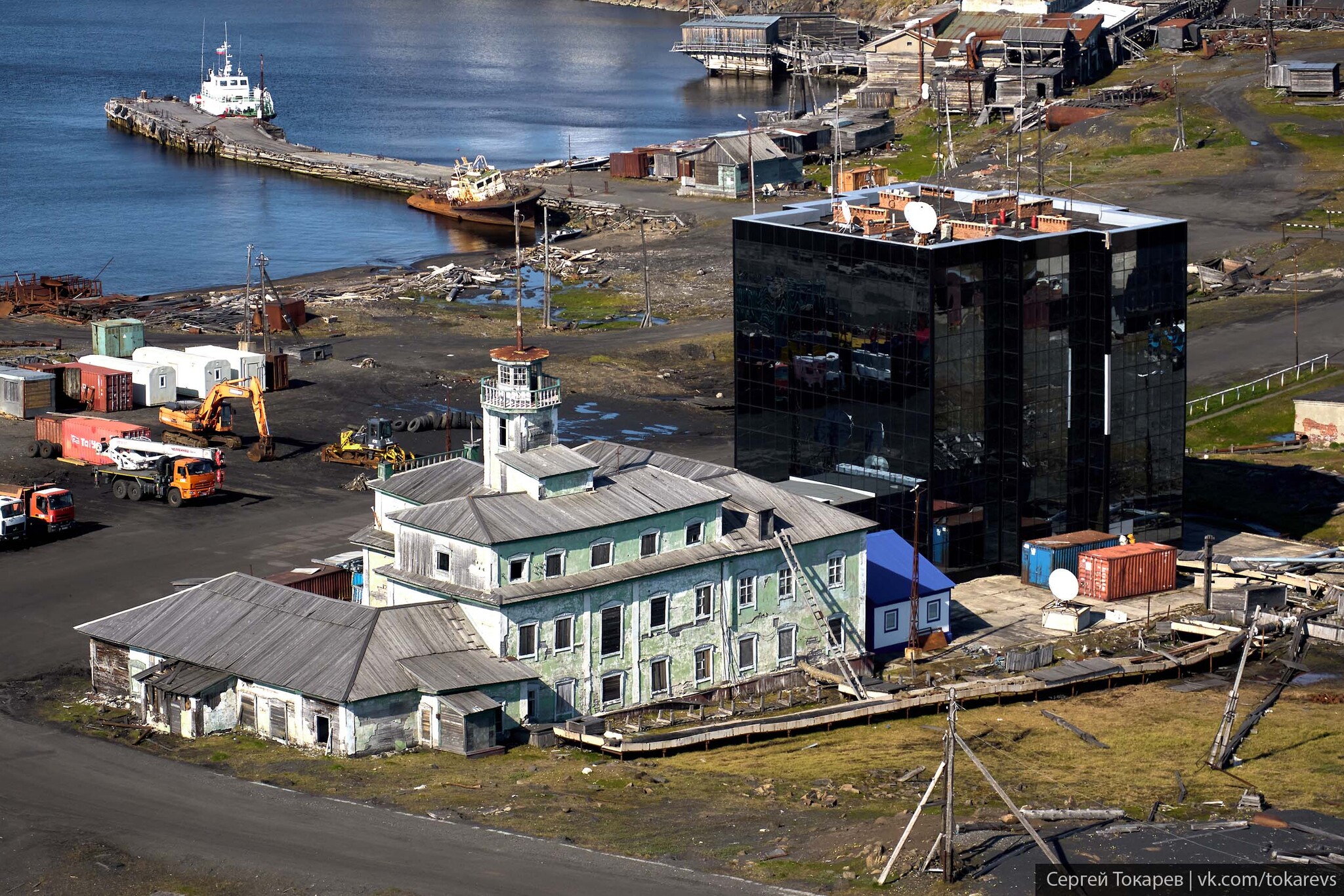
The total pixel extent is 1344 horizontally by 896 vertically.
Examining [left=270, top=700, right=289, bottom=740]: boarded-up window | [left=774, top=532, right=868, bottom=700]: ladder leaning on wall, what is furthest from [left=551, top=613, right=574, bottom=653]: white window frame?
[left=774, top=532, right=868, bottom=700]: ladder leaning on wall

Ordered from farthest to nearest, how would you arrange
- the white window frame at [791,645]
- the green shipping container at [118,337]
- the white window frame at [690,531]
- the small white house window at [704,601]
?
1. the green shipping container at [118,337]
2. the white window frame at [791,645]
3. the white window frame at [690,531]
4. the small white house window at [704,601]

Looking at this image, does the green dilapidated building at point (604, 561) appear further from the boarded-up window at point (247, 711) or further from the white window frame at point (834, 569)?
the boarded-up window at point (247, 711)

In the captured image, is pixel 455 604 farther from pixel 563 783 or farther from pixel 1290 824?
pixel 1290 824

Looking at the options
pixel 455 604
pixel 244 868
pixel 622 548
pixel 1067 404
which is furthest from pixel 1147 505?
pixel 244 868

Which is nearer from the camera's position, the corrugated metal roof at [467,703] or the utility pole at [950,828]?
the utility pole at [950,828]

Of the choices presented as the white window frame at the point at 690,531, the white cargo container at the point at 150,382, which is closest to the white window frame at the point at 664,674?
the white window frame at the point at 690,531

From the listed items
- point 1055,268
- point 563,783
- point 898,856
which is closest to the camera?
point 898,856

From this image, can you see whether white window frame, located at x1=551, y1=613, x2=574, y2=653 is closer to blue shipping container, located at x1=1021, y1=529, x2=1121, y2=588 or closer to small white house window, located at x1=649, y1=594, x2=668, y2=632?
small white house window, located at x1=649, y1=594, x2=668, y2=632
